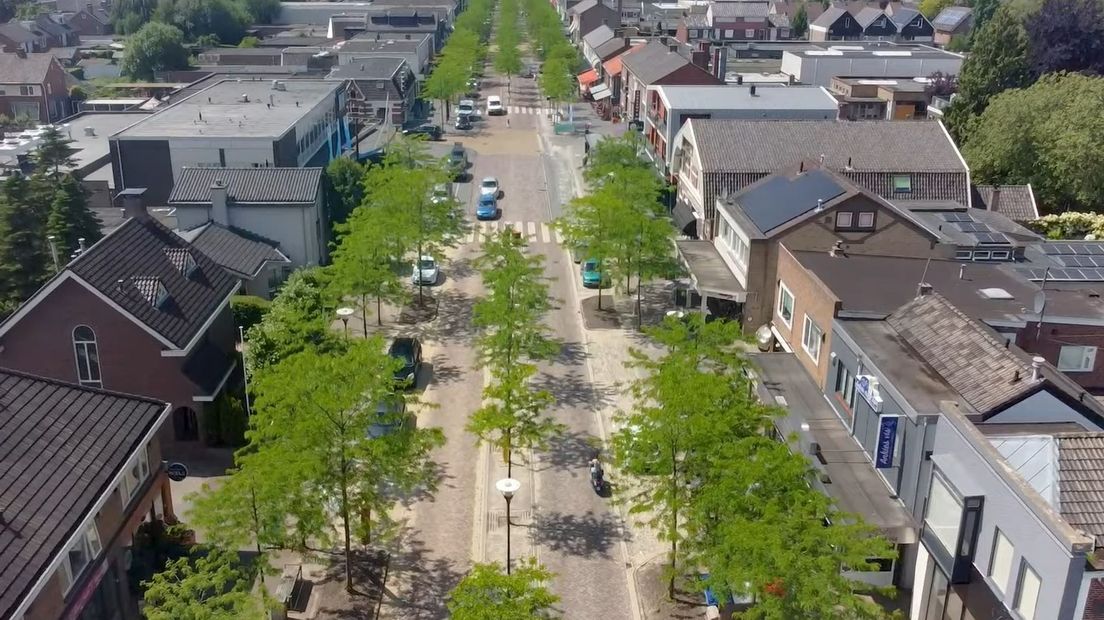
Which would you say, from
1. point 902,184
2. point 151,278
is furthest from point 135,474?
point 902,184

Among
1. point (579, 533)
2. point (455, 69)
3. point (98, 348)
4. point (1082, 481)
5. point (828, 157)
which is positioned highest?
point (455, 69)

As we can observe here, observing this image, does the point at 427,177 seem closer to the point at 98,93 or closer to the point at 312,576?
the point at 312,576

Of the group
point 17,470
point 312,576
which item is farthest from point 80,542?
point 312,576

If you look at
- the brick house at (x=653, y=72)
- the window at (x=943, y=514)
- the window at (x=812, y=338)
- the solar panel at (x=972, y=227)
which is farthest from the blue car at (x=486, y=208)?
the window at (x=943, y=514)

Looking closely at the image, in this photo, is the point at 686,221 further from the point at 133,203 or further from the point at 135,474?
the point at 135,474

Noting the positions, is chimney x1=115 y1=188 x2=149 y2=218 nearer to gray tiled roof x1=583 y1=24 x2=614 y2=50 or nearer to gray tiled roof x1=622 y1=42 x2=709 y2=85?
gray tiled roof x1=622 y1=42 x2=709 y2=85

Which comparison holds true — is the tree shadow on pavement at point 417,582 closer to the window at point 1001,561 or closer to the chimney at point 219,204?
the window at point 1001,561

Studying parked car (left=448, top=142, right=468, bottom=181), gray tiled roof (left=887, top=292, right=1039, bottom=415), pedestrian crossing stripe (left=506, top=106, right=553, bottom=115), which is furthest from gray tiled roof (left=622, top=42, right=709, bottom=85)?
gray tiled roof (left=887, top=292, right=1039, bottom=415)

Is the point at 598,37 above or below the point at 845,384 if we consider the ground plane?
above
